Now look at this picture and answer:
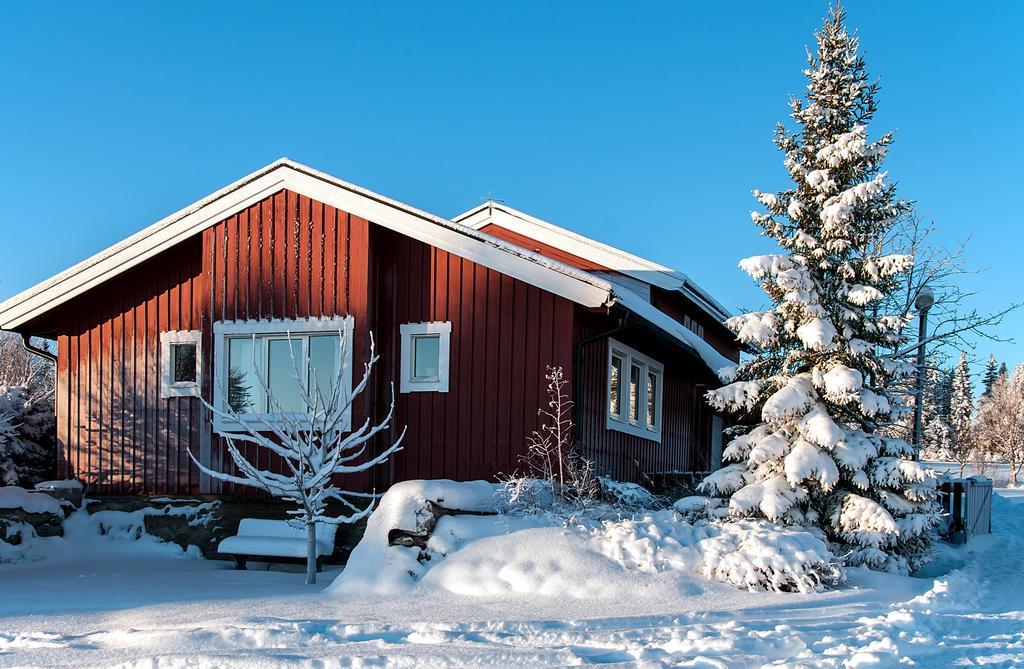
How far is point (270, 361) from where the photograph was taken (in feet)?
42.9

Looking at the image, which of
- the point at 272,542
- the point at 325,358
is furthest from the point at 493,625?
the point at 325,358

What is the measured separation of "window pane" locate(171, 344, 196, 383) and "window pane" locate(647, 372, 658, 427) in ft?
24.2

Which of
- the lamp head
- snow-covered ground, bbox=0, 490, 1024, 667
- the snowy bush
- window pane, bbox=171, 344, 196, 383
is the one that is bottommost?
snow-covered ground, bbox=0, 490, 1024, 667

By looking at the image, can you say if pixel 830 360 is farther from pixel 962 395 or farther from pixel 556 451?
pixel 962 395

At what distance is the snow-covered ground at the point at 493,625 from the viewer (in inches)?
250

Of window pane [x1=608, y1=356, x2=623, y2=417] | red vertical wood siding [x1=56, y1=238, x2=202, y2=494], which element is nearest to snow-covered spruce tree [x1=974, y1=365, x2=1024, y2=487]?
window pane [x1=608, y1=356, x2=623, y2=417]

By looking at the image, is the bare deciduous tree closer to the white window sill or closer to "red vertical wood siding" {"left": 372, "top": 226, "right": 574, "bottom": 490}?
"red vertical wood siding" {"left": 372, "top": 226, "right": 574, "bottom": 490}

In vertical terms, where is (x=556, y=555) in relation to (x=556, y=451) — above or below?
below

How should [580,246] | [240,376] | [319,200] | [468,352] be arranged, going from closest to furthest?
[468,352] → [319,200] → [240,376] → [580,246]

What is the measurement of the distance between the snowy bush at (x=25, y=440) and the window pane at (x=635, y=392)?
9.64 m

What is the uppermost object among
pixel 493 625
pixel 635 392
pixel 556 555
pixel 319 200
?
pixel 319 200

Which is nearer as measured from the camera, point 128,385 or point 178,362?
point 178,362

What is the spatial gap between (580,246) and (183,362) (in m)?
8.90

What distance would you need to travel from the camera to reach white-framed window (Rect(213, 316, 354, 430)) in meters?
12.7
